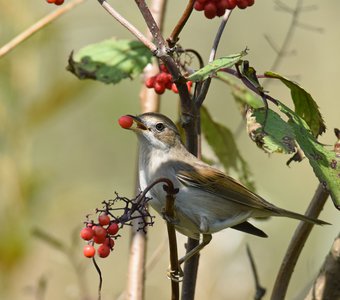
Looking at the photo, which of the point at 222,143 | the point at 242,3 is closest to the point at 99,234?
the point at 242,3

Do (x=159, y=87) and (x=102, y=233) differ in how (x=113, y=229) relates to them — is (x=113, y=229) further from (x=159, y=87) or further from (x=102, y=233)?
(x=159, y=87)

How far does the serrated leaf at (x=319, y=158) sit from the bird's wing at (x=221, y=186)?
96cm

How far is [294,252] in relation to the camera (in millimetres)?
2338

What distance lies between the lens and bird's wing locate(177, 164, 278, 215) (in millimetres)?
2887

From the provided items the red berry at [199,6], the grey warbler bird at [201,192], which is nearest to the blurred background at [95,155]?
the grey warbler bird at [201,192]

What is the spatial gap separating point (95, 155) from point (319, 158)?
4479 millimetres

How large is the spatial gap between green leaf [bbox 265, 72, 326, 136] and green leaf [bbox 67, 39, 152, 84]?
71cm

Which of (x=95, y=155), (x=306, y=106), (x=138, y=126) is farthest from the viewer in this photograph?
(x=95, y=155)

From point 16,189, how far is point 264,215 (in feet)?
3.91

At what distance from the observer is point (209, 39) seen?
6.39 meters

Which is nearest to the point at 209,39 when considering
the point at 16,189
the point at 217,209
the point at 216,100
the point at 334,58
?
the point at 216,100

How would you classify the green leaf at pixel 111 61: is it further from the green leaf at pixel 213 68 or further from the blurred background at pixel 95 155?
the green leaf at pixel 213 68

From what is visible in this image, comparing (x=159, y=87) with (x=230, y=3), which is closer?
(x=230, y=3)

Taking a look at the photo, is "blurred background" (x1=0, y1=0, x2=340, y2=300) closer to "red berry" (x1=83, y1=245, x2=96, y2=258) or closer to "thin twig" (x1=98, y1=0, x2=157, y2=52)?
"red berry" (x1=83, y1=245, x2=96, y2=258)
